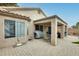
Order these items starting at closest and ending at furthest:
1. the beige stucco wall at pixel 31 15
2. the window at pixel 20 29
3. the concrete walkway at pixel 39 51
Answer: the concrete walkway at pixel 39 51, the window at pixel 20 29, the beige stucco wall at pixel 31 15

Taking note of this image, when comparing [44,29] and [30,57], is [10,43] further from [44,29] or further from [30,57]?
[44,29]

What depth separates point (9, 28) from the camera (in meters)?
8.28

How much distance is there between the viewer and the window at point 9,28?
8092 millimetres

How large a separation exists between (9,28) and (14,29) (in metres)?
0.53

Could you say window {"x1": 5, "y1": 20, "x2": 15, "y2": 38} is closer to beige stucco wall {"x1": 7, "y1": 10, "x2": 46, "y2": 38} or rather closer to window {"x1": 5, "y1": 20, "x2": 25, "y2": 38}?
window {"x1": 5, "y1": 20, "x2": 25, "y2": 38}

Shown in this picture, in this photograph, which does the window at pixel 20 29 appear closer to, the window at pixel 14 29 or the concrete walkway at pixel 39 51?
the window at pixel 14 29

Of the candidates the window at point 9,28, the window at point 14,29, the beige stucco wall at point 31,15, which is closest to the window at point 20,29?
the window at point 14,29

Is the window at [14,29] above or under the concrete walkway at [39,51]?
above

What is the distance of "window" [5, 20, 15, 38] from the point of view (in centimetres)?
809

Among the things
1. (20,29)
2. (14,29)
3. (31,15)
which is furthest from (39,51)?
(31,15)

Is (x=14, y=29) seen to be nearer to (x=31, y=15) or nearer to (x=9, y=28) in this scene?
(x=9, y=28)

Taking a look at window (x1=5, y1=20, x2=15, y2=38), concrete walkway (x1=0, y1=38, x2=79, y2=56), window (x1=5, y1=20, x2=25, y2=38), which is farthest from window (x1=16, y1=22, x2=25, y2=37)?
concrete walkway (x1=0, y1=38, x2=79, y2=56)

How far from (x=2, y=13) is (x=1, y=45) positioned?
2.07m

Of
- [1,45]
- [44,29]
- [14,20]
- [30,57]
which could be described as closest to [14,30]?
[14,20]
